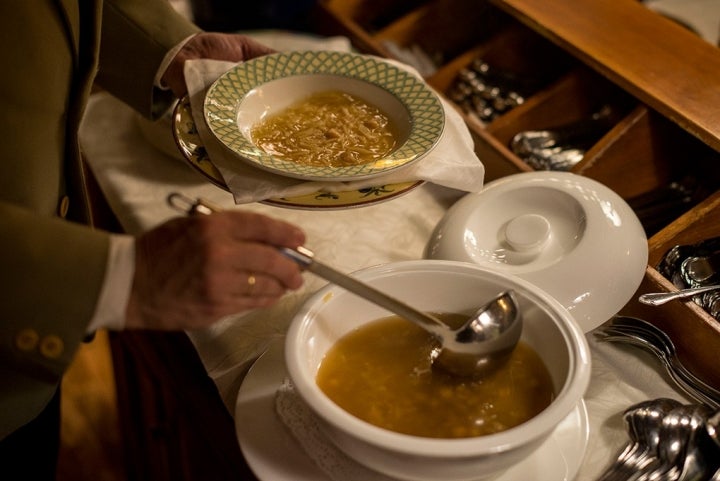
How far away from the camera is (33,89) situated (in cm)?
78

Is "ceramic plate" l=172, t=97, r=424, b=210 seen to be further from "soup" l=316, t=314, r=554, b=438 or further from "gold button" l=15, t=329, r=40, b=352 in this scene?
"gold button" l=15, t=329, r=40, b=352

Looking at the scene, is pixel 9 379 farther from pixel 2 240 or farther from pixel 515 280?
pixel 515 280

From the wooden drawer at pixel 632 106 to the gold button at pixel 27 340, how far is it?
2.37 ft

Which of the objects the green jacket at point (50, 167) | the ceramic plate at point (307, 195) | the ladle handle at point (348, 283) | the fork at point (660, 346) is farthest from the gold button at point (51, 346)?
the fork at point (660, 346)

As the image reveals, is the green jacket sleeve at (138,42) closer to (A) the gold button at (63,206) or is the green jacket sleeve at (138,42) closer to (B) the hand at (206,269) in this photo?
(A) the gold button at (63,206)

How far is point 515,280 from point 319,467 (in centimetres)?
29

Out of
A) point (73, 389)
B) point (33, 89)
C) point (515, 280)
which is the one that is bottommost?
point (73, 389)

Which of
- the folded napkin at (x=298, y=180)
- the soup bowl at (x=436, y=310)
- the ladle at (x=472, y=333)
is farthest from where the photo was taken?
the folded napkin at (x=298, y=180)

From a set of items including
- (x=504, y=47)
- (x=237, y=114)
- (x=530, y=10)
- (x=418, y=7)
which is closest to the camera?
(x=237, y=114)

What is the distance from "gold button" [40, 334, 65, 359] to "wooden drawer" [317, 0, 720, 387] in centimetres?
70

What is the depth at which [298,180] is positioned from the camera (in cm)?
84

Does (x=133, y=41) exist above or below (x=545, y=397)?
above

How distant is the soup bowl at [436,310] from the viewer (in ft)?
2.02

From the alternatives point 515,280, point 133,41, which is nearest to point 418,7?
point 133,41
